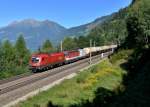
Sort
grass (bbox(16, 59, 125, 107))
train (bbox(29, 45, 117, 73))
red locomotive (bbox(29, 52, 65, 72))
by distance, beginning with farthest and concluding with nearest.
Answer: train (bbox(29, 45, 117, 73)) → red locomotive (bbox(29, 52, 65, 72)) → grass (bbox(16, 59, 125, 107))

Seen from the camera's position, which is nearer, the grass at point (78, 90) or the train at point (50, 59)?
the grass at point (78, 90)

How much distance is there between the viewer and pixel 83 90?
36.6 metres

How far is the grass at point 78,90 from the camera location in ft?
102

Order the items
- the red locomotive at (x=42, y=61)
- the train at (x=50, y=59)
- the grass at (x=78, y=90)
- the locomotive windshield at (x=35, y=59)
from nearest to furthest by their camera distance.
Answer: the grass at (x=78, y=90) < the red locomotive at (x=42, y=61) < the train at (x=50, y=59) < the locomotive windshield at (x=35, y=59)

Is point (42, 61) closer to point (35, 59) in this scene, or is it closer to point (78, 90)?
point (35, 59)

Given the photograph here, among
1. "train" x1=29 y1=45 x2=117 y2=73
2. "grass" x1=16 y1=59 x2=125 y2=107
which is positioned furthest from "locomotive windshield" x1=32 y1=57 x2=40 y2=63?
"grass" x1=16 y1=59 x2=125 y2=107

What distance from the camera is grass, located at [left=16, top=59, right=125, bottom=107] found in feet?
102

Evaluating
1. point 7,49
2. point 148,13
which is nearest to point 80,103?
point 148,13

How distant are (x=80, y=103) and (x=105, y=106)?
2982mm

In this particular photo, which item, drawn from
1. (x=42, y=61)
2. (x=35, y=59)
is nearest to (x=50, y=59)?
(x=42, y=61)

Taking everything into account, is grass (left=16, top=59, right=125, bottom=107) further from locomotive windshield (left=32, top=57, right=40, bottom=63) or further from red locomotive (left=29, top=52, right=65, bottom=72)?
locomotive windshield (left=32, top=57, right=40, bottom=63)

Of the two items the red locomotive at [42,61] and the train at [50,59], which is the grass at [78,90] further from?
the train at [50,59]

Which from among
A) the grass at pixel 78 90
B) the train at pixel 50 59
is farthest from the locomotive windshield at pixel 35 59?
the grass at pixel 78 90

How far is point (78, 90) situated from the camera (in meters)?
36.5
